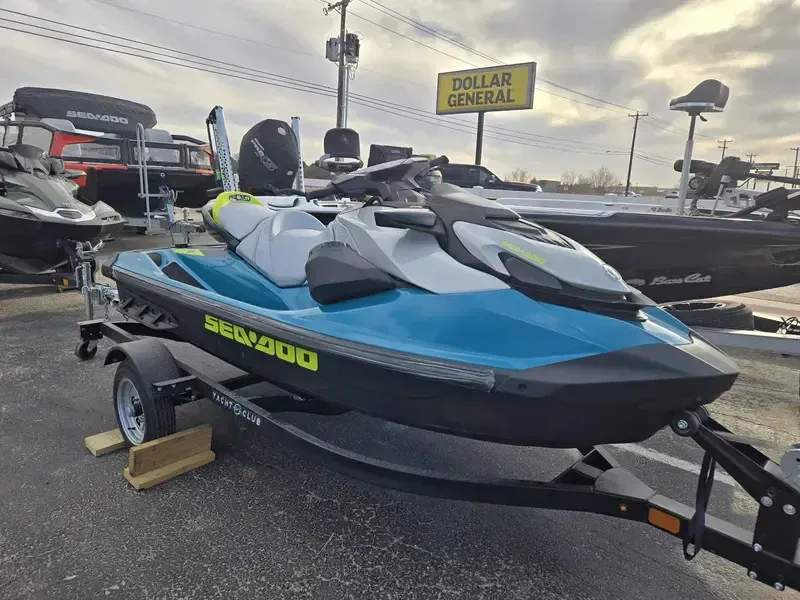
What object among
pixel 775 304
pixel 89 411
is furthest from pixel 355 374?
pixel 775 304

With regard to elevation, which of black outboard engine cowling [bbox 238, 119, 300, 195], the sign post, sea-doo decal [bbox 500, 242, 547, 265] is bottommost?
sea-doo decal [bbox 500, 242, 547, 265]

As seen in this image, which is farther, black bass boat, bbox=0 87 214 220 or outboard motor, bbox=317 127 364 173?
black bass boat, bbox=0 87 214 220

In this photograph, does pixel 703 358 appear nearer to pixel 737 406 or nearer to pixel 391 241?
pixel 391 241

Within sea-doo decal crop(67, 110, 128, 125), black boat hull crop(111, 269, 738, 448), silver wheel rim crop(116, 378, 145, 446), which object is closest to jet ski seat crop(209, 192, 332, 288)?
black boat hull crop(111, 269, 738, 448)

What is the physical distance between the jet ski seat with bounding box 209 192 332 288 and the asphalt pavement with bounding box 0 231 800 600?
927 millimetres

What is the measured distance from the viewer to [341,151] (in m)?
4.20

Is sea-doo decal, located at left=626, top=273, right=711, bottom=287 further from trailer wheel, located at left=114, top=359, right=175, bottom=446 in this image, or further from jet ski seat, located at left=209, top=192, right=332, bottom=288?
trailer wheel, located at left=114, top=359, right=175, bottom=446

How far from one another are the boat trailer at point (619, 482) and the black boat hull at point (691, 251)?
1991mm

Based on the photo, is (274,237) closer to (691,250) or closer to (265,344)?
(265,344)

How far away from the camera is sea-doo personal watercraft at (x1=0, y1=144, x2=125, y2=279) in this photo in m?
5.35

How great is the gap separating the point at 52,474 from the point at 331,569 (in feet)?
4.77

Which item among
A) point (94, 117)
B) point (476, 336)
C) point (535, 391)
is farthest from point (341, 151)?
point (94, 117)

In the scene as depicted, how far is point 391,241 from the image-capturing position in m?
2.00

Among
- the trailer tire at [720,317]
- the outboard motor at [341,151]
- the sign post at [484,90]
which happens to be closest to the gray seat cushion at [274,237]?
the outboard motor at [341,151]
